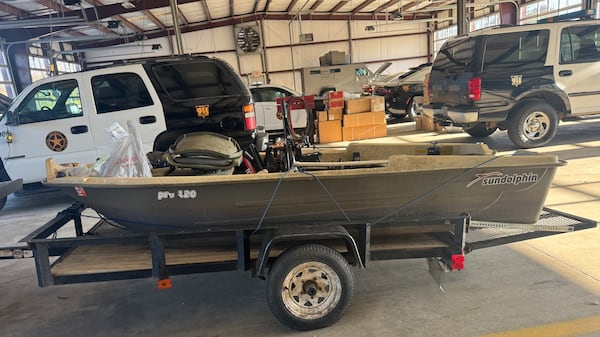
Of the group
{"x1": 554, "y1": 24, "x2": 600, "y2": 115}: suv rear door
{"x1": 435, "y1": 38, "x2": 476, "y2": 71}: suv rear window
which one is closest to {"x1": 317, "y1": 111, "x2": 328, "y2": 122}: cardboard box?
{"x1": 435, "y1": 38, "x2": 476, "y2": 71}: suv rear window

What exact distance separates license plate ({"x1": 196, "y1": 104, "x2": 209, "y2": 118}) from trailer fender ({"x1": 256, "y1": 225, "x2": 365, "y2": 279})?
3.00m

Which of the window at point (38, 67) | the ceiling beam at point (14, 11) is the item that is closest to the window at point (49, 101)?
the ceiling beam at point (14, 11)

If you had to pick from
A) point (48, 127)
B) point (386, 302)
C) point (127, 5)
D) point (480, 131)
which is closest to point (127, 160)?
point (386, 302)

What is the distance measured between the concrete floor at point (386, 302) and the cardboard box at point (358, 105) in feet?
22.4

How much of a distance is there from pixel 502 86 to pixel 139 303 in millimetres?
6303

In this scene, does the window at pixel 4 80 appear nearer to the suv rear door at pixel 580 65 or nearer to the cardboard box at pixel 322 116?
the cardboard box at pixel 322 116

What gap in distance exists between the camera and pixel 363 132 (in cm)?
1020

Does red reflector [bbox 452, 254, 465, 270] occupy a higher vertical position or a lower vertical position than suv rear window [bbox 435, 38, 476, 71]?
lower

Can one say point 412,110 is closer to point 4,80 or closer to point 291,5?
point 291,5

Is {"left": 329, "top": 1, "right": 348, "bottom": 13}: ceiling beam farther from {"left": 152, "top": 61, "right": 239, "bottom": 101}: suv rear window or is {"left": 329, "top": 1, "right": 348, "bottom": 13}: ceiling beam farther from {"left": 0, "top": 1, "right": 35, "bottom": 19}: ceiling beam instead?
{"left": 152, "top": 61, "right": 239, "bottom": 101}: suv rear window

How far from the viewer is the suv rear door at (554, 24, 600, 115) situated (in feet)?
21.7

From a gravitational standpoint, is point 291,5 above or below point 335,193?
above

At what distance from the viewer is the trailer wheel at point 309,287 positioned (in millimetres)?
2459

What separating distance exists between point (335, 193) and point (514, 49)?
5594 millimetres
